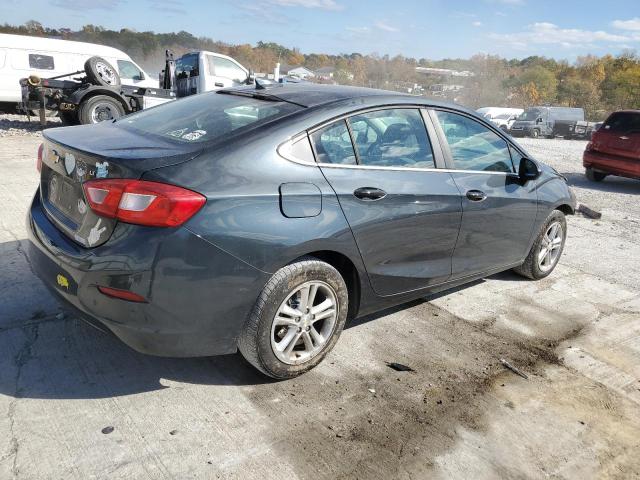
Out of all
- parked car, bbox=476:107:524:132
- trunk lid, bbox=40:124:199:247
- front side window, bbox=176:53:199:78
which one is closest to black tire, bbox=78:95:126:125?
front side window, bbox=176:53:199:78

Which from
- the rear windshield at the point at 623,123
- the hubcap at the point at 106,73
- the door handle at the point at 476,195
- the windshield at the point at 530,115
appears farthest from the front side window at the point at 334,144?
the windshield at the point at 530,115

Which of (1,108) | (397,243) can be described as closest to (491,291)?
(397,243)

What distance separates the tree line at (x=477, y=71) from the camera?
176ft

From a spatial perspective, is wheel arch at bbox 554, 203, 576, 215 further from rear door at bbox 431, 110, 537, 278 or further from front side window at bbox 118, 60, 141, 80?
front side window at bbox 118, 60, 141, 80

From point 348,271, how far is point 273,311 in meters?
0.62

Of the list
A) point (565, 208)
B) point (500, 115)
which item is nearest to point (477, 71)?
point (500, 115)

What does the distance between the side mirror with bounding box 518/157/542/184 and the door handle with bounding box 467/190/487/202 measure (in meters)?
0.57

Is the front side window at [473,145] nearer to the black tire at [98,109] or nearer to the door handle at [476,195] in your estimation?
the door handle at [476,195]

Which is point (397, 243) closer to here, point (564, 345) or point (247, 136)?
point (247, 136)

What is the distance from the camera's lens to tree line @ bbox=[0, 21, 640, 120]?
5356 centimetres

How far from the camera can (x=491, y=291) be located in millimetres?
4742

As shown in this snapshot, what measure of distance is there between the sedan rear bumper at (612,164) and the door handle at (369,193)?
31.1 ft

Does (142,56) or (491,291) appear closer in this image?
(491,291)

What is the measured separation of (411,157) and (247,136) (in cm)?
118
